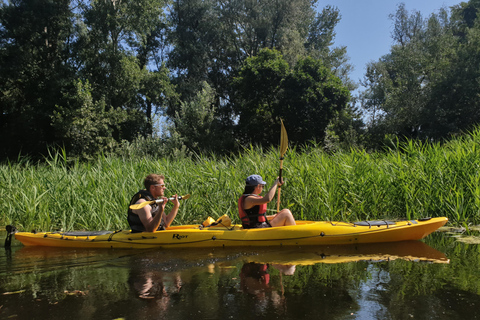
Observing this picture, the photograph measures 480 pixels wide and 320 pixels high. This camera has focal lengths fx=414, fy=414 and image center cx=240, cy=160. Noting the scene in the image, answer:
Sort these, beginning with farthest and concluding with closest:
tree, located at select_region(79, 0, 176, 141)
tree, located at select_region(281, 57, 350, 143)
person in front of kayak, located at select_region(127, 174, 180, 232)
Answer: tree, located at select_region(281, 57, 350, 143) → tree, located at select_region(79, 0, 176, 141) → person in front of kayak, located at select_region(127, 174, 180, 232)

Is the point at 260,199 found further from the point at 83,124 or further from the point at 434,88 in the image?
the point at 434,88

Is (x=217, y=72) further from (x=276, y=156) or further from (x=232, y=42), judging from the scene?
(x=276, y=156)

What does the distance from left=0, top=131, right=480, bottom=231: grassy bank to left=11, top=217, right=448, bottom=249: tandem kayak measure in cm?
86

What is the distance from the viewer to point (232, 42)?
25750 mm

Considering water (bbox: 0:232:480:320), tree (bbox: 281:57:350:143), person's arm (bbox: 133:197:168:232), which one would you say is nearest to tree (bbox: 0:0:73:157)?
tree (bbox: 281:57:350:143)

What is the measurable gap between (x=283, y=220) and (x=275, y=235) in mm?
301

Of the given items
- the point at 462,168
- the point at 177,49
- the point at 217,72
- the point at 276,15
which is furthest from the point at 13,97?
the point at 462,168

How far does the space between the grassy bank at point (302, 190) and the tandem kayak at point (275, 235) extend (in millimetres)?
862

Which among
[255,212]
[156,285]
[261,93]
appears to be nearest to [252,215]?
[255,212]

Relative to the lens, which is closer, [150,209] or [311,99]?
A: [150,209]

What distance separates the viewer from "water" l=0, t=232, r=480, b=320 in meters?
2.73

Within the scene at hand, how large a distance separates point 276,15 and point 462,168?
68.6 feet

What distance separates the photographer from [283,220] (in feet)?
16.6

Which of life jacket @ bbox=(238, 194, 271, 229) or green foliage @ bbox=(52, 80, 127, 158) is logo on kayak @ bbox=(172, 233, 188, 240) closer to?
life jacket @ bbox=(238, 194, 271, 229)
